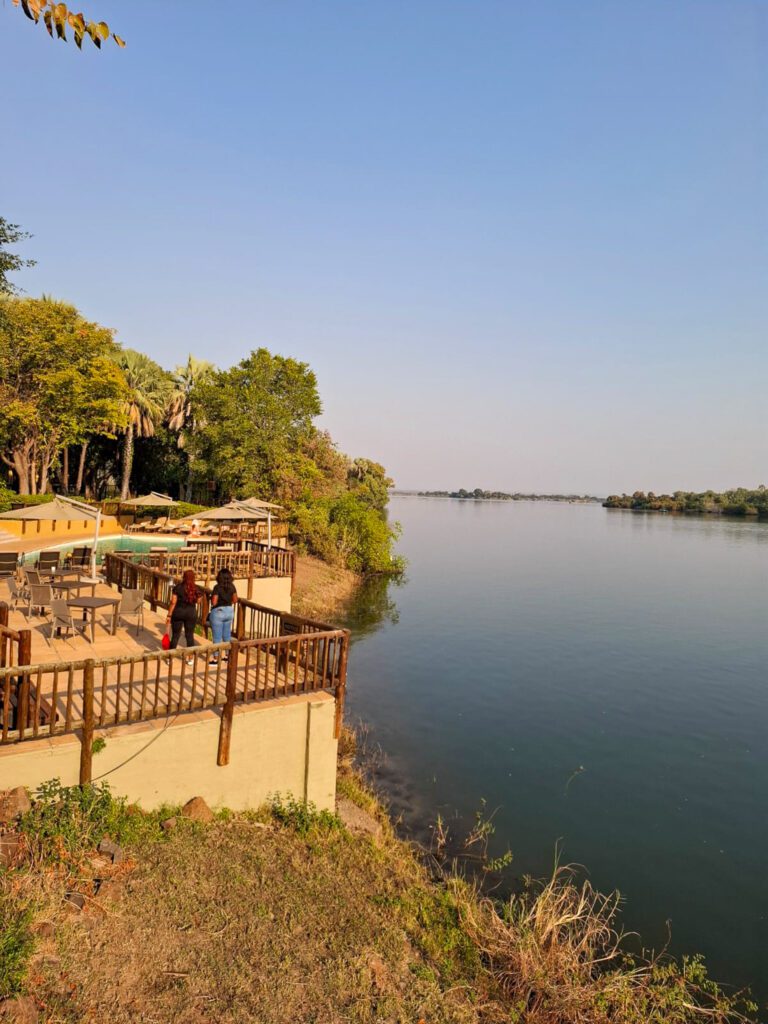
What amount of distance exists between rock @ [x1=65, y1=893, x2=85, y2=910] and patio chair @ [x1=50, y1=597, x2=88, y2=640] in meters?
5.98

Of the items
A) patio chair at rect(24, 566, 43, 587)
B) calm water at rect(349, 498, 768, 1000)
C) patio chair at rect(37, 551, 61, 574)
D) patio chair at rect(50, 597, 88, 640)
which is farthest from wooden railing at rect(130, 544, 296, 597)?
calm water at rect(349, 498, 768, 1000)

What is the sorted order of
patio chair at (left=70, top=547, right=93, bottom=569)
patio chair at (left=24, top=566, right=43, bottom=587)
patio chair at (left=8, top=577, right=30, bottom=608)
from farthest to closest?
1. patio chair at (left=70, top=547, right=93, bottom=569)
2. patio chair at (left=24, top=566, right=43, bottom=587)
3. patio chair at (left=8, top=577, right=30, bottom=608)

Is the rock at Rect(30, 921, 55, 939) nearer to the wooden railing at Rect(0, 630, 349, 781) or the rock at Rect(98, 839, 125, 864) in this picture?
the rock at Rect(98, 839, 125, 864)

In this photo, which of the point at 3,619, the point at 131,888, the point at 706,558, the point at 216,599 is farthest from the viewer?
the point at 706,558

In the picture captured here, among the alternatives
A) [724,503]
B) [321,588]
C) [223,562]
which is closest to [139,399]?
[321,588]

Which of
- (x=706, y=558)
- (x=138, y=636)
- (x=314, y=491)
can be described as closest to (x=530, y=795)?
(x=138, y=636)

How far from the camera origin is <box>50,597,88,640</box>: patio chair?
11062 millimetres

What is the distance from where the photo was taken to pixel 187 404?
52.2 meters

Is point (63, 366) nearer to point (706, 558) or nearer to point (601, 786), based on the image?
point (601, 786)

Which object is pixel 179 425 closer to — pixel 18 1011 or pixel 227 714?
pixel 227 714

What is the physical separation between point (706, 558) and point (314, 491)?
4605cm

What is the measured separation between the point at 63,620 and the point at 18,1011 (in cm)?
752

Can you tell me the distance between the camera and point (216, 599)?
1141cm

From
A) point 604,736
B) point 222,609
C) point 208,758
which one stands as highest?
point 222,609
